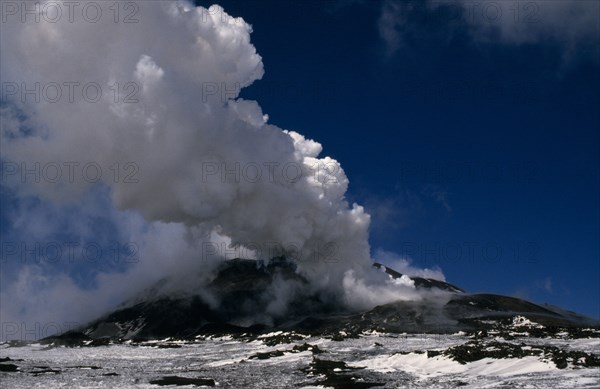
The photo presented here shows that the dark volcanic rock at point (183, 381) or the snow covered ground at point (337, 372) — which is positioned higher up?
the snow covered ground at point (337, 372)

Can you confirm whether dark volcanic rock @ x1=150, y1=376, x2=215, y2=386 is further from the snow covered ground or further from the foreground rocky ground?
the snow covered ground

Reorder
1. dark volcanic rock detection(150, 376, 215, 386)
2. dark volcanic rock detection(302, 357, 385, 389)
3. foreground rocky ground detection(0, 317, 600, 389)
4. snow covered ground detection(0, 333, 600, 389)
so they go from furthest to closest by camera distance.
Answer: dark volcanic rock detection(150, 376, 215, 386) < dark volcanic rock detection(302, 357, 385, 389) < foreground rocky ground detection(0, 317, 600, 389) < snow covered ground detection(0, 333, 600, 389)

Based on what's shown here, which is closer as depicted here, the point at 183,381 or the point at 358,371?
the point at 183,381

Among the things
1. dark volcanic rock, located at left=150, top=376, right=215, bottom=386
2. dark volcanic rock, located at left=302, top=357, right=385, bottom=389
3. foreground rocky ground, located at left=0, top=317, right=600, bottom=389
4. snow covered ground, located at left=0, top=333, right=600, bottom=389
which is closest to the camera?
snow covered ground, located at left=0, top=333, right=600, bottom=389

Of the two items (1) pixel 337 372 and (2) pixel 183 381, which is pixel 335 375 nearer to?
(1) pixel 337 372

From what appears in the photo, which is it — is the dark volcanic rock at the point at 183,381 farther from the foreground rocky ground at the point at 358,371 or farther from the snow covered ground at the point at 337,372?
the snow covered ground at the point at 337,372

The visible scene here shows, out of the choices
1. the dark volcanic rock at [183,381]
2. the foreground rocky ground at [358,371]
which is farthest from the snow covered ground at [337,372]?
the dark volcanic rock at [183,381]

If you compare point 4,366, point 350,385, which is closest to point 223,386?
point 350,385

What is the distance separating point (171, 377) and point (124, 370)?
44.7ft

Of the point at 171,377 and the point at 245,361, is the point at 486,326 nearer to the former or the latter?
the point at 245,361

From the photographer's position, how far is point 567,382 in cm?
3716

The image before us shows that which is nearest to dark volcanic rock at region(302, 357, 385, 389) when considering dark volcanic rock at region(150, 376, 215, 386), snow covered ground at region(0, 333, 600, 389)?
snow covered ground at region(0, 333, 600, 389)

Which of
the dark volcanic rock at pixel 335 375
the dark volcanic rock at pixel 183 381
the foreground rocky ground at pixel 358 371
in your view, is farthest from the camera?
the dark volcanic rock at pixel 183 381

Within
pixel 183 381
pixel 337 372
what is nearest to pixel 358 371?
pixel 337 372
